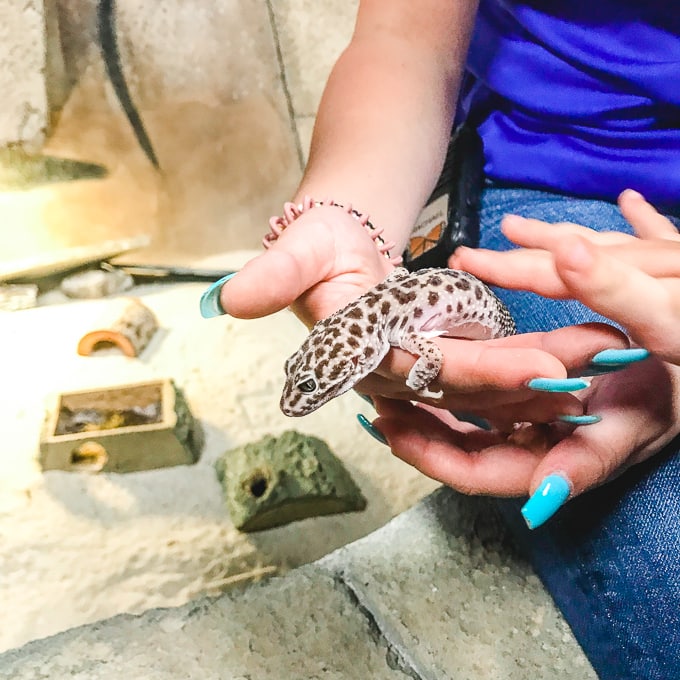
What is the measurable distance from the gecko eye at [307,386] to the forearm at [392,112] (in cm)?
39

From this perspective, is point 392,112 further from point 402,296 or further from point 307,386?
point 307,386

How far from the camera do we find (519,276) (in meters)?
1.07

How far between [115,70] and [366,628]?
89.3 inches

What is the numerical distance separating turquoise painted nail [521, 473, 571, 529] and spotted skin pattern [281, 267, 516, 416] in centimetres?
22

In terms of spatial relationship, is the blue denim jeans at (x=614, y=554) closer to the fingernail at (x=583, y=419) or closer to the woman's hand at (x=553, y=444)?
the woman's hand at (x=553, y=444)

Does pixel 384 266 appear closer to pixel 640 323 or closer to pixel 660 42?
pixel 640 323

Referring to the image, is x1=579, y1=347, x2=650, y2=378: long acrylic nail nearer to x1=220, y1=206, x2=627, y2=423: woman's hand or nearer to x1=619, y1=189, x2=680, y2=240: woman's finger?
x1=220, y1=206, x2=627, y2=423: woman's hand

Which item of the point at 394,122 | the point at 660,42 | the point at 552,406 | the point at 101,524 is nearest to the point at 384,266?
the point at 394,122

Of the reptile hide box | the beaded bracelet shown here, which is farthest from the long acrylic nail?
the reptile hide box

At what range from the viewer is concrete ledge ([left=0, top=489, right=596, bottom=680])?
139 cm

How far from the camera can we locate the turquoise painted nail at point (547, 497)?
1.02 m

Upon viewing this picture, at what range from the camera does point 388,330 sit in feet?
4.09

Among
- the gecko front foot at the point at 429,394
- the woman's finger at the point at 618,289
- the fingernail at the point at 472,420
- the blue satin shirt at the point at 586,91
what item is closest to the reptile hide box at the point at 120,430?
the fingernail at the point at 472,420

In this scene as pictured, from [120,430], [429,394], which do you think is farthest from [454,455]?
[120,430]
